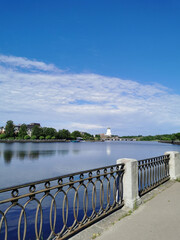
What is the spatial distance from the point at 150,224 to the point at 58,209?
22.4 ft

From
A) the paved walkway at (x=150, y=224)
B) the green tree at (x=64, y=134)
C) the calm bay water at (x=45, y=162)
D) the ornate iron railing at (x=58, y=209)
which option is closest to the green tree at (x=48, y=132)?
the green tree at (x=64, y=134)

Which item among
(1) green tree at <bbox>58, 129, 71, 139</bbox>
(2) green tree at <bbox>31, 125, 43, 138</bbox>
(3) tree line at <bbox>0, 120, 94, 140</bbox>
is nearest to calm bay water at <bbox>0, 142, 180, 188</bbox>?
(3) tree line at <bbox>0, 120, 94, 140</bbox>

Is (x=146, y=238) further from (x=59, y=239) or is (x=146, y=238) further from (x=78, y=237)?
(x=59, y=239)

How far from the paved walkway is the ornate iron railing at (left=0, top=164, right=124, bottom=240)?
51 centimetres

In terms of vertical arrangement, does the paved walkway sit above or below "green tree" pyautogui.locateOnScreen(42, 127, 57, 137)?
below

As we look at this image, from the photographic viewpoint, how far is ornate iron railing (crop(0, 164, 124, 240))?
3033 mm

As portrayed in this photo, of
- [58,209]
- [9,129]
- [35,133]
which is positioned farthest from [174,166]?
[9,129]

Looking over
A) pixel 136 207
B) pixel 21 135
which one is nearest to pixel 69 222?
pixel 136 207

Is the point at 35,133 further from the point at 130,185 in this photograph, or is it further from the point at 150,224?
the point at 150,224

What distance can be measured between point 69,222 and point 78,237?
17.9 feet

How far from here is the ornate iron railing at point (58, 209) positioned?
3033mm

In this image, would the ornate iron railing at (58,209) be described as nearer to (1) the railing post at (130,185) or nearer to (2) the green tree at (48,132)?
(1) the railing post at (130,185)

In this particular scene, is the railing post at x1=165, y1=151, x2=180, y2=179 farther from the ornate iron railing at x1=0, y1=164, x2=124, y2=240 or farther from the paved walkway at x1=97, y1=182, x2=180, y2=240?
the paved walkway at x1=97, y1=182, x2=180, y2=240

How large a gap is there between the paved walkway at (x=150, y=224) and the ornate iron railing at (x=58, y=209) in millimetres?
514
